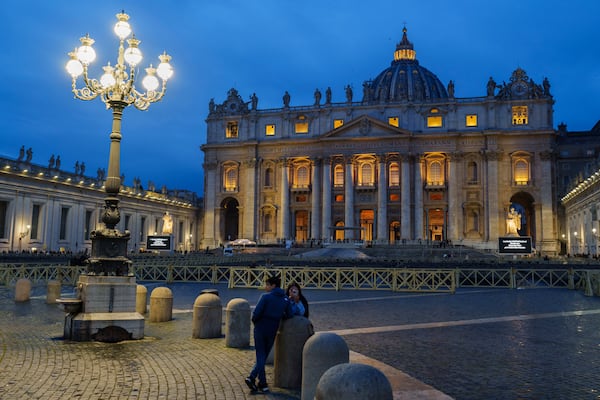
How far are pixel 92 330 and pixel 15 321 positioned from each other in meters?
3.81

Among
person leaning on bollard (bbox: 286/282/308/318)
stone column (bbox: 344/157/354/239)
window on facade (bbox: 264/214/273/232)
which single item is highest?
stone column (bbox: 344/157/354/239)

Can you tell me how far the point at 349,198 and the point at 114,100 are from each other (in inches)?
2350

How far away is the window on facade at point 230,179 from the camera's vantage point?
78.0m

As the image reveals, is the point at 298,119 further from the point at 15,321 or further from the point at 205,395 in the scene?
the point at 205,395

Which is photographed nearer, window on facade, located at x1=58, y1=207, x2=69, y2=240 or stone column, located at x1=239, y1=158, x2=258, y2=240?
window on facade, located at x1=58, y1=207, x2=69, y2=240

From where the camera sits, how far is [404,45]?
109812mm

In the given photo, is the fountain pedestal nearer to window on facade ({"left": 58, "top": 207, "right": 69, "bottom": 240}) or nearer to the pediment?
window on facade ({"left": 58, "top": 207, "right": 69, "bottom": 240})

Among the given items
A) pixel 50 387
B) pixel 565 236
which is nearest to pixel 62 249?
pixel 50 387

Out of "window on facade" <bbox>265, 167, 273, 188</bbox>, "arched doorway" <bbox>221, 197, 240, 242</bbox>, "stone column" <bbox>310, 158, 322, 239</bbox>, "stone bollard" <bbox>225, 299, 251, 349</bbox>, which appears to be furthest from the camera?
"arched doorway" <bbox>221, 197, 240, 242</bbox>

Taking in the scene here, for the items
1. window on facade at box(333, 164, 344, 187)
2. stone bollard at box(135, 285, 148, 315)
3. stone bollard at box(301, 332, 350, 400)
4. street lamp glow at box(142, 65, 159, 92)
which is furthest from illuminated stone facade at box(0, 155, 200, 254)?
stone bollard at box(301, 332, 350, 400)

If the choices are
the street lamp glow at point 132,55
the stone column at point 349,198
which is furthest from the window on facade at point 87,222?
the street lamp glow at point 132,55

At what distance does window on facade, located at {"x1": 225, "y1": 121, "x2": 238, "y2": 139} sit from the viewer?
78750mm

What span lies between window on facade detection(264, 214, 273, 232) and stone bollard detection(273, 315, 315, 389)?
68124 mm

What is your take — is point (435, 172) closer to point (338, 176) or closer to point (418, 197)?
point (418, 197)
